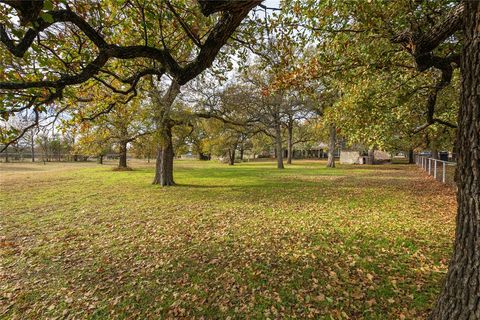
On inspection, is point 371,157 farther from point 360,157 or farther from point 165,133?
point 165,133

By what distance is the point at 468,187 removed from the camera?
2.02 meters

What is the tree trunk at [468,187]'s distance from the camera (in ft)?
6.36

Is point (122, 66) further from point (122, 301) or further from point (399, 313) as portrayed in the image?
point (399, 313)

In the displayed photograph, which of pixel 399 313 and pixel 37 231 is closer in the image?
pixel 399 313

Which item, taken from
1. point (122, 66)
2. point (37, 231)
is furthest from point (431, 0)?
point (37, 231)

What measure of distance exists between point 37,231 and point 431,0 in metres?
11.0

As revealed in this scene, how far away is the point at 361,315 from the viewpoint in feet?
9.77

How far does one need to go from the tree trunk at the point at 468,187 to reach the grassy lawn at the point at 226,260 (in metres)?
1.09

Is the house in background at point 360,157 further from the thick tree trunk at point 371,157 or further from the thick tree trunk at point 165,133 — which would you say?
the thick tree trunk at point 165,133

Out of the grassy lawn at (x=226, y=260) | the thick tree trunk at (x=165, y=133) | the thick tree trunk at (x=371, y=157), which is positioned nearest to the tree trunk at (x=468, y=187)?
the grassy lawn at (x=226, y=260)

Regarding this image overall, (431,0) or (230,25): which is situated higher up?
(431,0)

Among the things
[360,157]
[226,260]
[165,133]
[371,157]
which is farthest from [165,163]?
[371,157]

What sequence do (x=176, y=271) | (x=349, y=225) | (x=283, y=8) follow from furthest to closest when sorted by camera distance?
(x=349, y=225) → (x=283, y=8) → (x=176, y=271)

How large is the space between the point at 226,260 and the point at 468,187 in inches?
147
